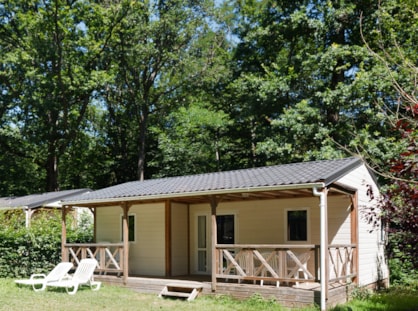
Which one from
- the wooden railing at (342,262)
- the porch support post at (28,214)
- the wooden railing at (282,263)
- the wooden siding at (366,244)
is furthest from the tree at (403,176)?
the porch support post at (28,214)

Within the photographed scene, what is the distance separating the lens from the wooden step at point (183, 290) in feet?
38.5

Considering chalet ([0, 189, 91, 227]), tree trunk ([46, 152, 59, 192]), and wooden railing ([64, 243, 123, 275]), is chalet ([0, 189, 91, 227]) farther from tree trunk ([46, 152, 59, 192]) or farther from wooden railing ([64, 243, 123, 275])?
tree trunk ([46, 152, 59, 192])

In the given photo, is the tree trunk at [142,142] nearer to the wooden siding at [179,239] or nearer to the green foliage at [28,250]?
the green foliage at [28,250]

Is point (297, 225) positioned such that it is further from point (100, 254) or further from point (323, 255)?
point (100, 254)

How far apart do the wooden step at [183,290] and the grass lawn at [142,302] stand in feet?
0.66

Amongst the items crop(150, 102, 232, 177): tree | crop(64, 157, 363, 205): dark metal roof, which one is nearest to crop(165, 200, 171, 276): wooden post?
crop(64, 157, 363, 205): dark metal roof

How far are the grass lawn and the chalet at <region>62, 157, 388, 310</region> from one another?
390 millimetres

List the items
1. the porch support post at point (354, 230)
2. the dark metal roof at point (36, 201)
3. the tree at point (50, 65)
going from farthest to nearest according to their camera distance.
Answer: the tree at point (50, 65), the dark metal roof at point (36, 201), the porch support post at point (354, 230)

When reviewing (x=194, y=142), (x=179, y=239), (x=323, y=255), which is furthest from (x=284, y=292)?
(x=194, y=142)

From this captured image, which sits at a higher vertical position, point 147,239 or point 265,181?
point 265,181

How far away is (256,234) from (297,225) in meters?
1.37

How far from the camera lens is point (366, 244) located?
13.0m

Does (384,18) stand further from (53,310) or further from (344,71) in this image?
(53,310)

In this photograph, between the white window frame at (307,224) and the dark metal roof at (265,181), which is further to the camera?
the white window frame at (307,224)
